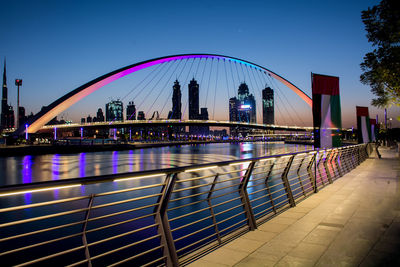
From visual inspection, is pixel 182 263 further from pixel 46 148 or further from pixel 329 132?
pixel 46 148

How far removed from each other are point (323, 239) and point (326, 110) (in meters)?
5.94

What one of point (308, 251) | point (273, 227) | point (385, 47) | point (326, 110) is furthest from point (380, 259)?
point (385, 47)

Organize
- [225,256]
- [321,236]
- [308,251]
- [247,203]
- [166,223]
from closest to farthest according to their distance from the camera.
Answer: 1. [166,223]
2. [225,256]
3. [308,251]
4. [321,236]
5. [247,203]

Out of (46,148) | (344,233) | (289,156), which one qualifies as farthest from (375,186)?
(46,148)

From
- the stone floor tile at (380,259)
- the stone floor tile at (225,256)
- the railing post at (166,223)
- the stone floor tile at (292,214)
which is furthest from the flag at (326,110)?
the railing post at (166,223)

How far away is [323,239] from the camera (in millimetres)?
4742

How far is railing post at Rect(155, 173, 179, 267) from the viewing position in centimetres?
357

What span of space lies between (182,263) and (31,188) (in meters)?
2.11

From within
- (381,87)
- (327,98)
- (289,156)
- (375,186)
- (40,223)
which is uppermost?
(381,87)

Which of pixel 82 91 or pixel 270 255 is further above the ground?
pixel 82 91

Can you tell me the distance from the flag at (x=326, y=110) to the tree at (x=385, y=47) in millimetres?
3176

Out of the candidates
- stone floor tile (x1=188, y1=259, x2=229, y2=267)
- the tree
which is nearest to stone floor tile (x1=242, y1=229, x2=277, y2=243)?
stone floor tile (x1=188, y1=259, x2=229, y2=267)

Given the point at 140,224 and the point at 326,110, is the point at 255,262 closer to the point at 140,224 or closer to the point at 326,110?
the point at 140,224

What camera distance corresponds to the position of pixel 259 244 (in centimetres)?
453
